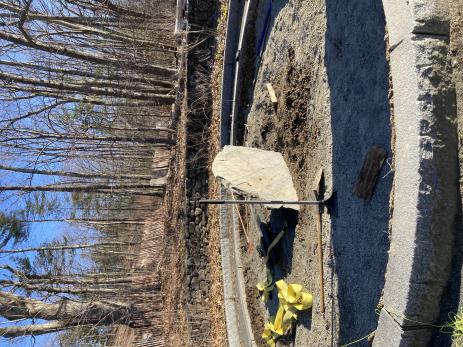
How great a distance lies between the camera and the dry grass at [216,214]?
23.2 feet

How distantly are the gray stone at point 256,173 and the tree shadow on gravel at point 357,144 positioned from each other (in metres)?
0.83

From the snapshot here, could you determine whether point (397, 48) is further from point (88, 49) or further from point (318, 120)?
point (88, 49)

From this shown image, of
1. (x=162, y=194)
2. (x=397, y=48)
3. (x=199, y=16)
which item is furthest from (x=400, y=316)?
(x=162, y=194)

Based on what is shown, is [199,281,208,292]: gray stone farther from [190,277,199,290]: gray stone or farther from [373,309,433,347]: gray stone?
[373,309,433,347]: gray stone

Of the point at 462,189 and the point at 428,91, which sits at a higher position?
the point at 428,91

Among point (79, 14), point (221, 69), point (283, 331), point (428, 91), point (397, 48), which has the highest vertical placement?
point (79, 14)

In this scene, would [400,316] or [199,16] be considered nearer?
[400,316]

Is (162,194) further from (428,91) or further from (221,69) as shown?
(428,91)

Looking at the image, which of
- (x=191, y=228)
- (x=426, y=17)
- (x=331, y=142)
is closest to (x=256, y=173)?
(x=331, y=142)

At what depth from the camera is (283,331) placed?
4.88m

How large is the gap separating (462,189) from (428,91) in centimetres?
58

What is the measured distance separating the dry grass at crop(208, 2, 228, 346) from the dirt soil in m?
1.31

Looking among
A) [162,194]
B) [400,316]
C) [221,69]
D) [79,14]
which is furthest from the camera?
[162,194]

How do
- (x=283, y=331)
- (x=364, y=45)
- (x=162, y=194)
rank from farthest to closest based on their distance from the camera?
(x=162, y=194) → (x=283, y=331) → (x=364, y=45)
